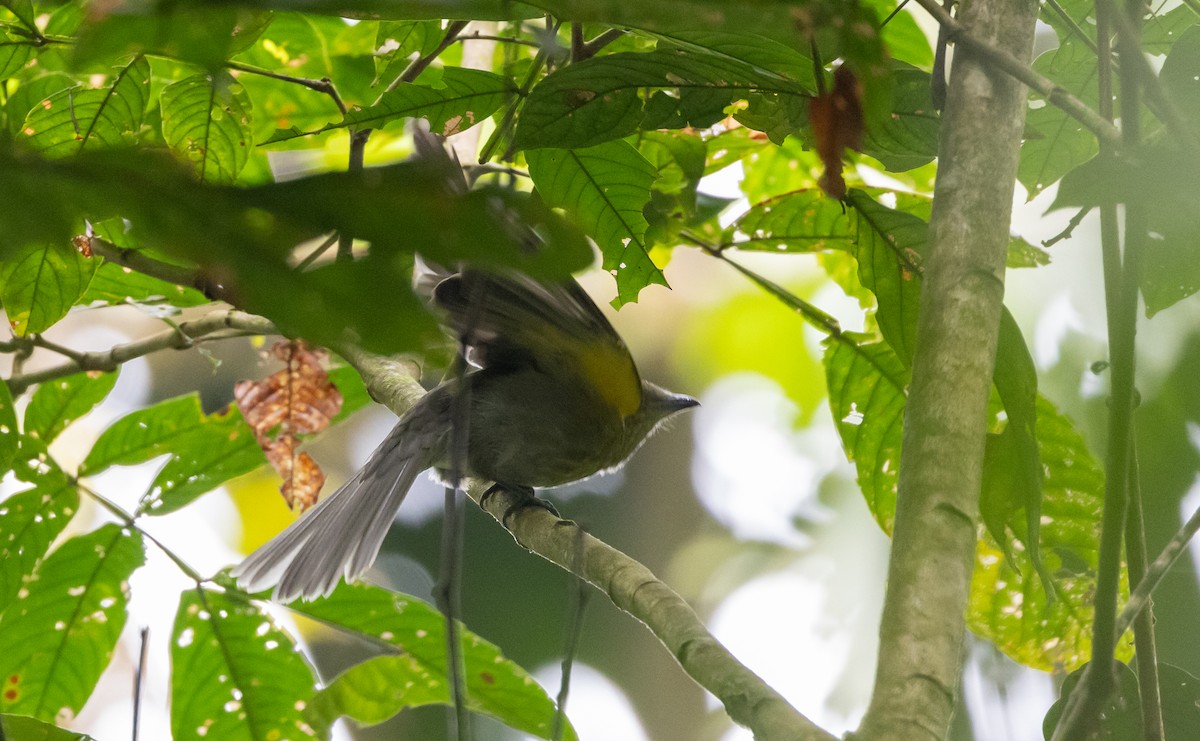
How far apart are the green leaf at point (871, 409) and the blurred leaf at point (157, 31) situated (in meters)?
1.63

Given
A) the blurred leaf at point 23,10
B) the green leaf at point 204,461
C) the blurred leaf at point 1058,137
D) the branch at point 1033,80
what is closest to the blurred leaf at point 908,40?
the blurred leaf at point 1058,137

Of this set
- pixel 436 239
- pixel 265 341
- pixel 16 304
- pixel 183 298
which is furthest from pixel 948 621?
pixel 265 341

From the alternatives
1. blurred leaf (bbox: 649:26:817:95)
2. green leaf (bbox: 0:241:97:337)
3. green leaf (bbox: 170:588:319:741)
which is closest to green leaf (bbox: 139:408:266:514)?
green leaf (bbox: 170:588:319:741)

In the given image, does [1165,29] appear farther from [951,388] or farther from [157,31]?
[157,31]

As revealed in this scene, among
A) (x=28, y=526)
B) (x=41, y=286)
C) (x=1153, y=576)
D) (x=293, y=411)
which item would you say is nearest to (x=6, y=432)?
(x=41, y=286)

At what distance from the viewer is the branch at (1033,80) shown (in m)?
1.19

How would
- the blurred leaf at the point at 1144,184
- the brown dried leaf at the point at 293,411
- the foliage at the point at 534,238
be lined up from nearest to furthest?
the blurred leaf at the point at 1144,184 < the foliage at the point at 534,238 < the brown dried leaf at the point at 293,411

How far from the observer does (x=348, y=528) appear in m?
2.88

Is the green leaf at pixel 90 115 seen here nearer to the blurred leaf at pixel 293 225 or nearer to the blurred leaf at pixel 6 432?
the blurred leaf at pixel 6 432

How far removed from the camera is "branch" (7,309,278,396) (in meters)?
2.38

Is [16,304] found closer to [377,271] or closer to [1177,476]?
[377,271]

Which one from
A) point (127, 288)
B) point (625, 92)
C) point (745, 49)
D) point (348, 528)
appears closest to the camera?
point (745, 49)

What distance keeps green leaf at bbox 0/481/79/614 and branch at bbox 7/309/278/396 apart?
0.80ft

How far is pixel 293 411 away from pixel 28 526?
0.65 metres
